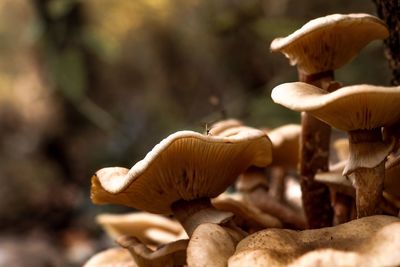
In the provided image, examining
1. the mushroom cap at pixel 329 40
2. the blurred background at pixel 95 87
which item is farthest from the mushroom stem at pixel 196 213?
the blurred background at pixel 95 87

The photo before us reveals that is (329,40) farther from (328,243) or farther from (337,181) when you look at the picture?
(328,243)

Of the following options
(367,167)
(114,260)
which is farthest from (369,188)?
(114,260)

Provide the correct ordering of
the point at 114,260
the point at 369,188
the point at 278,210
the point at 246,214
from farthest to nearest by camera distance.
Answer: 1. the point at 278,210
2. the point at 114,260
3. the point at 246,214
4. the point at 369,188

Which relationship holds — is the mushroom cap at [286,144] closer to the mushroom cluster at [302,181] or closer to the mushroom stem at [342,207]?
the mushroom cluster at [302,181]

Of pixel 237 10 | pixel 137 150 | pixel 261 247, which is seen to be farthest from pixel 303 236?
pixel 137 150

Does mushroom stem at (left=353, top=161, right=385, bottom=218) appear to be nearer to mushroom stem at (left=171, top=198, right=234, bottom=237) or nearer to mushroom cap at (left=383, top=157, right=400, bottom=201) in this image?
mushroom cap at (left=383, top=157, right=400, bottom=201)
